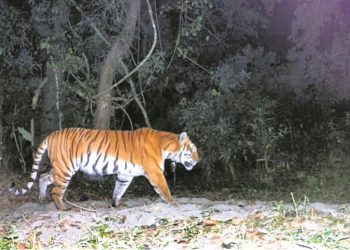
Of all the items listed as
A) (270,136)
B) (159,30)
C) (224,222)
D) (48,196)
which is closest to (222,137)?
(270,136)

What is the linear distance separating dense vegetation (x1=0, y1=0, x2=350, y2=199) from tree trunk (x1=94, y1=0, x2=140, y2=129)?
0.26 ft

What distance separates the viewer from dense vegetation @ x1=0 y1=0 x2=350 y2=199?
9.98m

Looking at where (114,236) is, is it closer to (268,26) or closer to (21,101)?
(21,101)

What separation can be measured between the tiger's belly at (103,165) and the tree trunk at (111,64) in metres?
2.13

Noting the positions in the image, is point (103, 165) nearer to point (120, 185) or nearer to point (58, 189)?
point (120, 185)

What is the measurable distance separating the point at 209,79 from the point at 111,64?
2398 millimetres

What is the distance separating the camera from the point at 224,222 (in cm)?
467

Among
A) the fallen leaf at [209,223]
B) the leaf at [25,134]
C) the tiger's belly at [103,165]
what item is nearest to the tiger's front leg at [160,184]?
the tiger's belly at [103,165]

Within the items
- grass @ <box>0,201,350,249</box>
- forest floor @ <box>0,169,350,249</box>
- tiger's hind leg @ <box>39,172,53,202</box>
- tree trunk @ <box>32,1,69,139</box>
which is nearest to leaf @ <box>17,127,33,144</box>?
tree trunk @ <box>32,1,69,139</box>

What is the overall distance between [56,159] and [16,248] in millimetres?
3383

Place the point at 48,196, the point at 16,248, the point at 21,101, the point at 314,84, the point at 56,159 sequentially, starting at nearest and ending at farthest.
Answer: the point at 16,248 → the point at 56,159 → the point at 48,196 → the point at 21,101 → the point at 314,84

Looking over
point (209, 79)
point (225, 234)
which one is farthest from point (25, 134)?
point (225, 234)

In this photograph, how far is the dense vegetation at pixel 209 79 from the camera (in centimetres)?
998

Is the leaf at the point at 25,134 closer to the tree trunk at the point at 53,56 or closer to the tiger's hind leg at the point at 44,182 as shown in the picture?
the tree trunk at the point at 53,56
